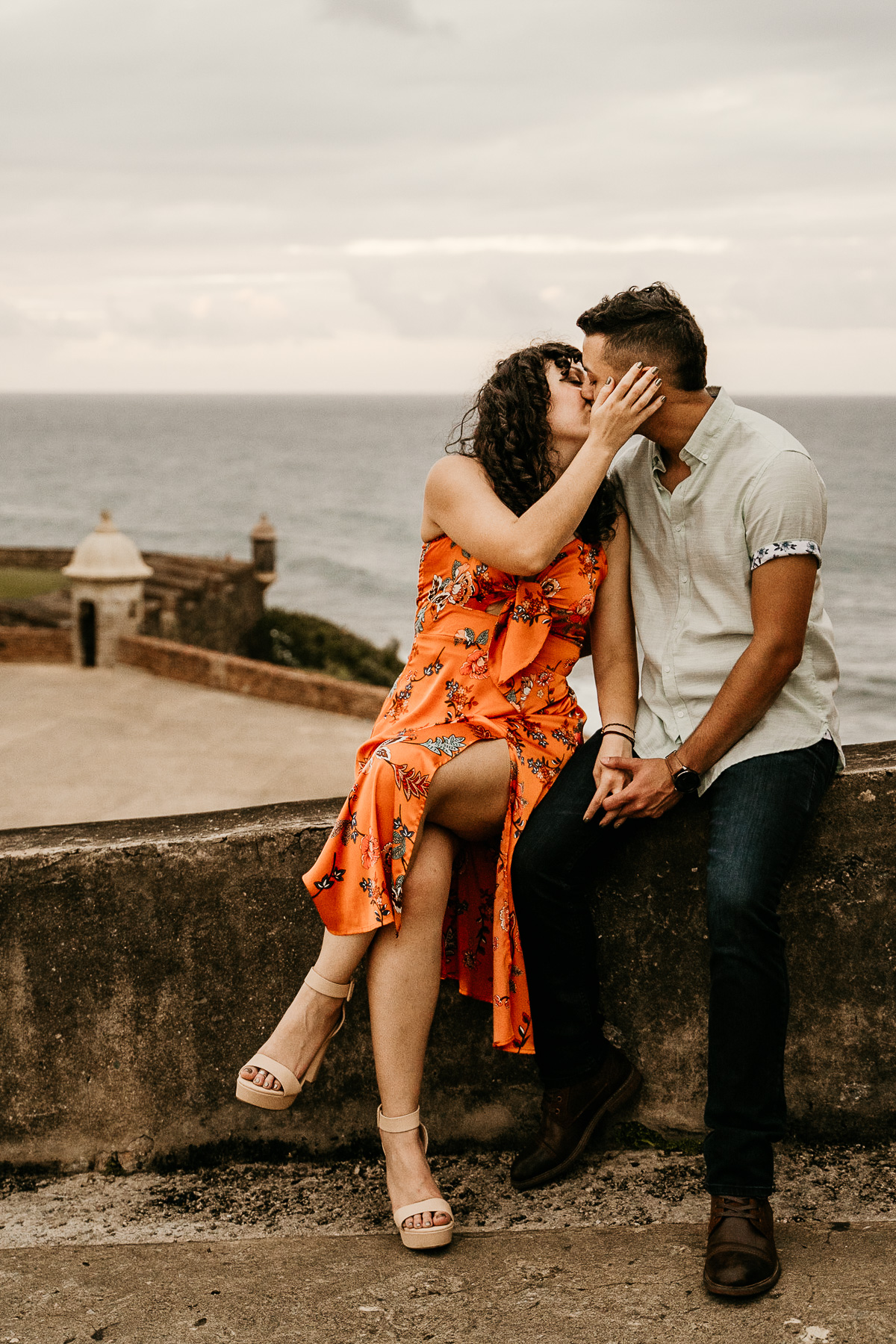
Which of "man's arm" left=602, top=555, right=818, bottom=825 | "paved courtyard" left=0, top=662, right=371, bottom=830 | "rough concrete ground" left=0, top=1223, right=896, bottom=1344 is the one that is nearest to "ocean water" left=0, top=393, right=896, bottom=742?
"paved courtyard" left=0, top=662, right=371, bottom=830

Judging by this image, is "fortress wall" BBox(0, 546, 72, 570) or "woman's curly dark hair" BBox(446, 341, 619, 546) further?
"fortress wall" BBox(0, 546, 72, 570)

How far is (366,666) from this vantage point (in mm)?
24734

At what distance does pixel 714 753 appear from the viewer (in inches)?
95.1

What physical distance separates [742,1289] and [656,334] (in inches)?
73.4

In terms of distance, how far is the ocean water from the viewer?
141ft

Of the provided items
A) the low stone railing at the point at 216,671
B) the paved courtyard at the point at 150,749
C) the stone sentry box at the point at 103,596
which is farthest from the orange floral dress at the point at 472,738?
the stone sentry box at the point at 103,596

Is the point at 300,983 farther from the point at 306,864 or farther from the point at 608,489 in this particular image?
the point at 608,489

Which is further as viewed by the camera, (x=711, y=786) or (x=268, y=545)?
(x=268, y=545)

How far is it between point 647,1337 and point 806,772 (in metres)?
1.07

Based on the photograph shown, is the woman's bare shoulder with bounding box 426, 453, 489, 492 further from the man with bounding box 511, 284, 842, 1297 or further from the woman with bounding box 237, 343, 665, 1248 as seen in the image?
the man with bounding box 511, 284, 842, 1297

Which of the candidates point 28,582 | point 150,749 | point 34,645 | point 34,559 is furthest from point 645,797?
point 34,559

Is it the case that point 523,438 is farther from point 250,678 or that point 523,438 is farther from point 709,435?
point 250,678

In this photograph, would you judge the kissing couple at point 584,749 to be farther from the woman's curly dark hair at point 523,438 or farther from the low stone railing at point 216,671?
the low stone railing at point 216,671

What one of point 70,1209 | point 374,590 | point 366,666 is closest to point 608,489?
point 70,1209
